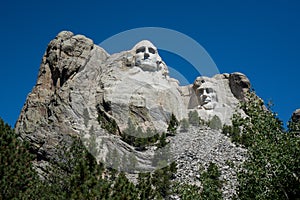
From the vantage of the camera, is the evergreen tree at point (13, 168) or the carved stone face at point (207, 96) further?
the carved stone face at point (207, 96)

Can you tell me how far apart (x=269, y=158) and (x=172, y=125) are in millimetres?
27566

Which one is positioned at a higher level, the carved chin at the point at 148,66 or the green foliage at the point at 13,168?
the carved chin at the point at 148,66

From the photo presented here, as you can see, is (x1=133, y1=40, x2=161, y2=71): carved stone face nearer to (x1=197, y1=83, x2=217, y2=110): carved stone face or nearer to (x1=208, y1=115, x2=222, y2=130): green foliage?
(x1=197, y1=83, x2=217, y2=110): carved stone face

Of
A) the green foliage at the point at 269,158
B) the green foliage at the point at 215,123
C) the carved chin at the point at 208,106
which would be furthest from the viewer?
the carved chin at the point at 208,106

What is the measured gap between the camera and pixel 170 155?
116ft

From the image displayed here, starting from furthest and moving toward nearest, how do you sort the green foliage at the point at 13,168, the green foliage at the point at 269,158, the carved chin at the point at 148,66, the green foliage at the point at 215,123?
Answer: the carved chin at the point at 148,66
the green foliage at the point at 215,123
the green foliage at the point at 13,168
the green foliage at the point at 269,158

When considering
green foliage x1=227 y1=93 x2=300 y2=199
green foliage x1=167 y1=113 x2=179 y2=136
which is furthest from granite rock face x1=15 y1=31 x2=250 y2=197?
green foliage x1=227 y1=93 x2=300 y2=199

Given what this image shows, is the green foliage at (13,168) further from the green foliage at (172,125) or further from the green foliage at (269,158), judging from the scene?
the green foliage at (172,125)

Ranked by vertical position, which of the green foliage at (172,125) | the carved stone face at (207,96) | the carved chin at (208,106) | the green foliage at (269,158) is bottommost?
the green foliage at (269,158)

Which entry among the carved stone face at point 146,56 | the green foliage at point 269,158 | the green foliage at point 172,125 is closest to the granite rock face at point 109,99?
the carved stone face at point 146,56

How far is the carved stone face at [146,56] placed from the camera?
45000 millimetres

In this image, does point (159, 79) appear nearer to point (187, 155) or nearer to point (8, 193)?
point (187, 155)

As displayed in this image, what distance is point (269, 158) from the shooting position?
13.6 m

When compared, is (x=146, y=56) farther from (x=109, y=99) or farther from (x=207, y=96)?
(x=207, y=96)
